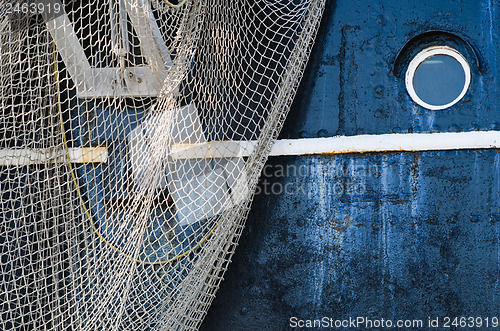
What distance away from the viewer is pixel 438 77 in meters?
2.50

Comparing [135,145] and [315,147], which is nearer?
[315,147]

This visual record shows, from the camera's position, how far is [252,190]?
245 centimetres

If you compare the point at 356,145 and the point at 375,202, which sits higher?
the point at 356,145

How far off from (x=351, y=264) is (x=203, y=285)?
722 mm

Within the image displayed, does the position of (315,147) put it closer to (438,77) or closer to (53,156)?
(438,77)

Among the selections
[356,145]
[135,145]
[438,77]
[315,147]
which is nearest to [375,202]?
[356,145]

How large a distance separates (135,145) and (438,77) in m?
Result: 1.57

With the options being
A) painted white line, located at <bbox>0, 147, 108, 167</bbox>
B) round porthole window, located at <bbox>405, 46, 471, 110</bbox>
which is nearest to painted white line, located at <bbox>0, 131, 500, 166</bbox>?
painted white line, located at <bbox>0, 147, 108, 167</bbox>

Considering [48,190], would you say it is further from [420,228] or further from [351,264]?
[420,228]

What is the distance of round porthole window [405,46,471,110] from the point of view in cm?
250

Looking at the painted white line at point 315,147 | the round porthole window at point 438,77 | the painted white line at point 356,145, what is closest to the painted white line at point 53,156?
the painted white line at point 315,147

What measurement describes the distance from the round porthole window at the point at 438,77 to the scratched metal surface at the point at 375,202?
4cm

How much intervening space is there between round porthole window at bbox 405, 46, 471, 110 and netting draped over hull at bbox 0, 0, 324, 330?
1.78 feet

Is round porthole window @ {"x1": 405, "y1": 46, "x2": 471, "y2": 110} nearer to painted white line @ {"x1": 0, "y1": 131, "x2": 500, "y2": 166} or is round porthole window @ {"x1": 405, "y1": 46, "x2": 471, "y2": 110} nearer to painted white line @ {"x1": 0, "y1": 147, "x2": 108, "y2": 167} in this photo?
painted white line @ {"x1": 0, "y1": 131, "x2": 500, "y2": 166}
